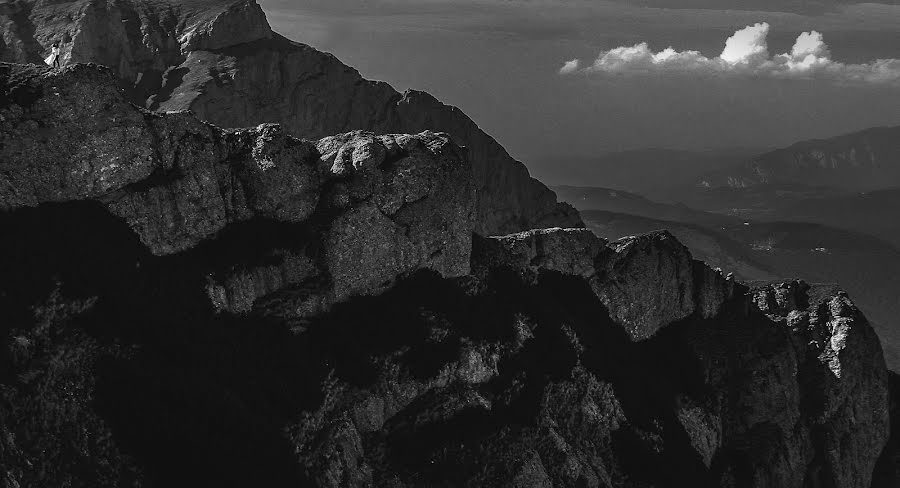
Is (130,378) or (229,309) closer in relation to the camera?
(130,378)

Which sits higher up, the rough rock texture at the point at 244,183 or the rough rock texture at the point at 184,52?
the rough rock texture at the point at 244,183

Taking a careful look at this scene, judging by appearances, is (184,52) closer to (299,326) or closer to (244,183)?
(244,183)

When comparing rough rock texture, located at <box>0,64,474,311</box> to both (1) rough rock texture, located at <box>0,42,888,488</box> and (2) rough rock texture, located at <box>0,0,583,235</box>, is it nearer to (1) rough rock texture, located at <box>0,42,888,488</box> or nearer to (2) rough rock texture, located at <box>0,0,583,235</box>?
(1) rough rock texture, located at <box>0,42,888,488</box>

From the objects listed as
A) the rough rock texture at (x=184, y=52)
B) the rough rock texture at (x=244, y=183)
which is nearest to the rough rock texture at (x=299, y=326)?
the rough rock texture at (x=244, y=183)

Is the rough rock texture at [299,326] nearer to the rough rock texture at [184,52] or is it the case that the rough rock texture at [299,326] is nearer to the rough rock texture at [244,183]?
the rough rock texture at [244,183]

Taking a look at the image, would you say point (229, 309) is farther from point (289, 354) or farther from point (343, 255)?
point (343, 255)


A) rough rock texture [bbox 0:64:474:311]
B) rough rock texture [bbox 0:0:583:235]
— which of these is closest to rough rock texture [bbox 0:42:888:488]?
rough rock texture [bbox 0:64:474:311]

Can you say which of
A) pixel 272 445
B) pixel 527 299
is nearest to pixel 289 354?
pixel 272 445

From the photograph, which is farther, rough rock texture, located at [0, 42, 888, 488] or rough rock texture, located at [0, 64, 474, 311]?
rough rock texture, located at [0, 64, 474, 311]

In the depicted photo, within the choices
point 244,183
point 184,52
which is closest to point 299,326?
point 244,183
